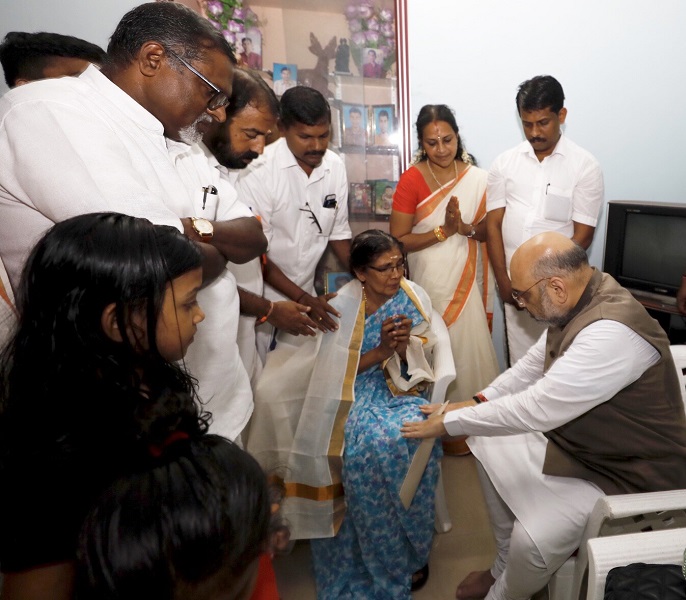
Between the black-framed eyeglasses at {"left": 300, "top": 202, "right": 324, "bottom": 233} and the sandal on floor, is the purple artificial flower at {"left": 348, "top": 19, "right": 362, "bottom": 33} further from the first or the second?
the sandal on floor

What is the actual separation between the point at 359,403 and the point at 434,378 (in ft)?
1.18

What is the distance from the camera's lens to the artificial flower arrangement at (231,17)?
9.17ft

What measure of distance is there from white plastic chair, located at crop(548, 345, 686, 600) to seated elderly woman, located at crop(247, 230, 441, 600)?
1.76 feet

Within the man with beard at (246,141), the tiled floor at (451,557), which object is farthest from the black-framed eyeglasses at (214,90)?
the tiled floor at (451,557)

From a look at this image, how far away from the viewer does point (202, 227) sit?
4.02 ft

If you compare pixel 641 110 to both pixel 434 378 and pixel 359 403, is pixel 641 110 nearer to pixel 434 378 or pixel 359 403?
pixel 434 378

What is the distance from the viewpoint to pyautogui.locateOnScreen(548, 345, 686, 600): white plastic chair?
55.1 inches

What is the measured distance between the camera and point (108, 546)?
0.67 metres

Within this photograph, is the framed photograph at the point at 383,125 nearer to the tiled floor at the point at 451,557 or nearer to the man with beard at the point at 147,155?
the man with beard at the point at 147,155

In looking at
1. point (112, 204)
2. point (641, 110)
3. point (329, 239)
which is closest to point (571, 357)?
point (112, 204)

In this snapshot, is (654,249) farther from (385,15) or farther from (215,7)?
(215,7)

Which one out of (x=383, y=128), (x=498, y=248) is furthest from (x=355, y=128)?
(x=498, y=248)

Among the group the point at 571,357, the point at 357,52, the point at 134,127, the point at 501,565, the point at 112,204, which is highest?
the point at 357,52

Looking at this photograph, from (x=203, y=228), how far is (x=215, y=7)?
83.6 inches
